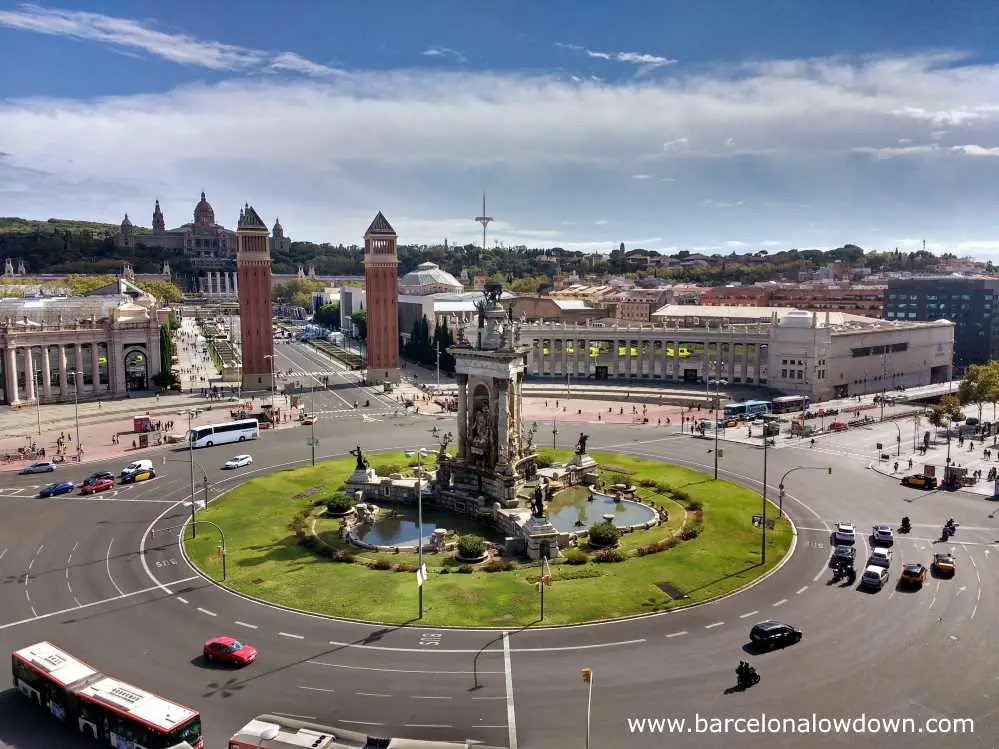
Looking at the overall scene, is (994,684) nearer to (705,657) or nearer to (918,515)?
(705,657)

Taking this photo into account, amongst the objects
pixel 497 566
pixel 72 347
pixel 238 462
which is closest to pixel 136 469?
pixel 238 462

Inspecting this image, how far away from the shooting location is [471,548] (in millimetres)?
47938

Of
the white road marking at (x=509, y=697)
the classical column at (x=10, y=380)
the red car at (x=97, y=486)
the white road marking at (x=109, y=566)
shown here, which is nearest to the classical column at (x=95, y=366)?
the classical column at (x=10, y=380)

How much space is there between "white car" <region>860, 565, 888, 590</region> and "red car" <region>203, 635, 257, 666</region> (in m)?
34.1

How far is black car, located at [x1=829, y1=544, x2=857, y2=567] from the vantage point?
1781 inches

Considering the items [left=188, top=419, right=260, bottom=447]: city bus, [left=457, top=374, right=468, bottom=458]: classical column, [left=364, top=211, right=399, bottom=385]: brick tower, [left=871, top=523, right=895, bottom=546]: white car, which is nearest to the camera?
[left=871, top=523, right=895, bottom=546]: white car

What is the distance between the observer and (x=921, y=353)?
141m

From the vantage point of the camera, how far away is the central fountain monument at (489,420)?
59938 millimetres

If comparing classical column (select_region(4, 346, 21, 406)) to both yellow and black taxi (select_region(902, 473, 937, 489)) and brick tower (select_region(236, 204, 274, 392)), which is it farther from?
yellow and black taxi (select_region(902, 473, 937, 489))

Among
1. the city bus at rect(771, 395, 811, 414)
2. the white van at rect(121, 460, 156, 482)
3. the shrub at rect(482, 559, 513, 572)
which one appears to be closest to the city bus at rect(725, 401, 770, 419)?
the city bus at rect(771, 395, 811, 414)

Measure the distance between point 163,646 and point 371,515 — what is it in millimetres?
22754

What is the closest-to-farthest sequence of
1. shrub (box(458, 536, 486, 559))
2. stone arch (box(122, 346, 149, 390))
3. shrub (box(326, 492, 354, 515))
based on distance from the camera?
shrub (box(458, 536, 486, 559)) → shrub (box(326, 492, 354, 515)) → stone arch (box(122, 346, 149, 390))

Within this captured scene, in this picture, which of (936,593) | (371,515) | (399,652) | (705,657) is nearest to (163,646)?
(399,652)

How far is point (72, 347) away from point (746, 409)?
108534mm
